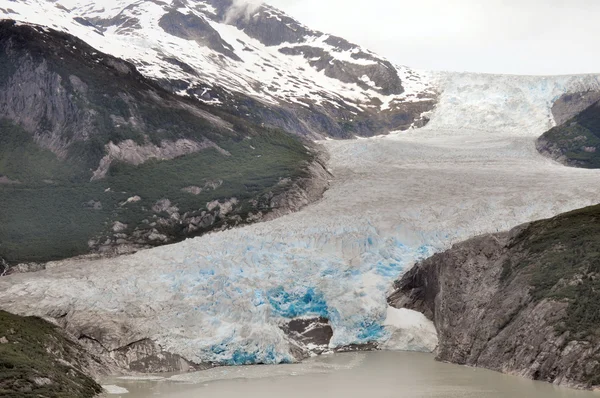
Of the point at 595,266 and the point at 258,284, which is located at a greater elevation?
the point at 595,266

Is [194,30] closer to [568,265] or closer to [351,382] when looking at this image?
[568,265]

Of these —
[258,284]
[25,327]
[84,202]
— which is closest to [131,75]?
[84,202]

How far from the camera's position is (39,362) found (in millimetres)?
28797

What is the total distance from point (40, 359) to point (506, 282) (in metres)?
21.4

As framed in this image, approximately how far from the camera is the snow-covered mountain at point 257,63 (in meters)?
93.3

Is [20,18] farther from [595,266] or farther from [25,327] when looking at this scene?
[595,266]

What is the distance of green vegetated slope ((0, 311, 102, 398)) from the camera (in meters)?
26.4

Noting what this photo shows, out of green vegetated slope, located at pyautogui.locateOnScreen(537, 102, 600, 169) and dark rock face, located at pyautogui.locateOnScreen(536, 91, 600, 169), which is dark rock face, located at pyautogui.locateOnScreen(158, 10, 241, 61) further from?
green vegetated slope, located at pyautogui.locateOnScreen(537, 102, 600, 169)

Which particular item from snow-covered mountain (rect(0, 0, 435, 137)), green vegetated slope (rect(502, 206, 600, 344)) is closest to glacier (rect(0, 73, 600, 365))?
green vegetated slope (rect(502, 206, 600, 344))

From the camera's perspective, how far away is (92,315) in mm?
37281

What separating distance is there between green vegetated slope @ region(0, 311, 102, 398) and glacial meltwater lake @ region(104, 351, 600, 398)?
178 cm

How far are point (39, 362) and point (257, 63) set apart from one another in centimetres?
10034

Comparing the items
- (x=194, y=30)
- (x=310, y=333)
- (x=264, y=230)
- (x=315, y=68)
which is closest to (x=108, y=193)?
(x=264, y=230)

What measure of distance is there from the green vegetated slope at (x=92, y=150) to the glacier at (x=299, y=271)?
5492mm
